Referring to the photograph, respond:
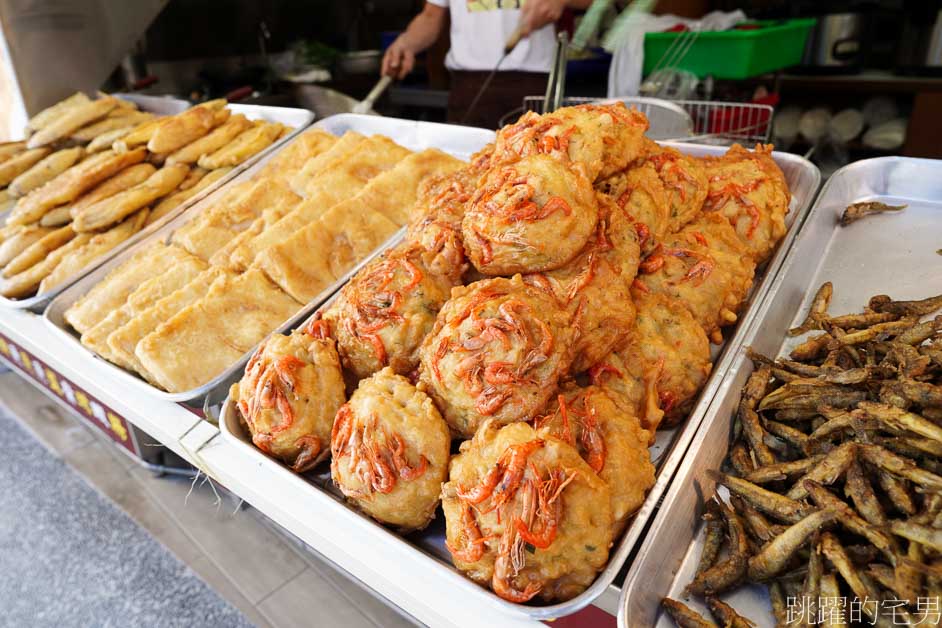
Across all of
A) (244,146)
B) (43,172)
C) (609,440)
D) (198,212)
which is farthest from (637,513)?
(43,172)

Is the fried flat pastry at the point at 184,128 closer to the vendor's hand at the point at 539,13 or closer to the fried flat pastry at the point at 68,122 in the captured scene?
the fried flat pastry at the point at 68,122

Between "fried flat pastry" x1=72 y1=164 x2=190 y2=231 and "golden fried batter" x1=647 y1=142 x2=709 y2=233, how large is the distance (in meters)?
2.94

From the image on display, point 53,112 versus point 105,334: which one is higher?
point 53,112

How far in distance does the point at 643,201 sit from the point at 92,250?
9.94 ft

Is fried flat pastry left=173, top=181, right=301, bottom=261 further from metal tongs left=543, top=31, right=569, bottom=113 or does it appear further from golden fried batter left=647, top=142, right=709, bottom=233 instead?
golden fried batter left=647, top=142, right=709, bottom=233

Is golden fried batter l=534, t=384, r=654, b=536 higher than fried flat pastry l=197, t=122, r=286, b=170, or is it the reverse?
fried flat pastry l=197, t=122, r=286, b=170

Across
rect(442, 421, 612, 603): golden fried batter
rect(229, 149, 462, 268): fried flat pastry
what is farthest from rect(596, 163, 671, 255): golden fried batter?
rect(229, 149, 462, 268): fried flat pastry

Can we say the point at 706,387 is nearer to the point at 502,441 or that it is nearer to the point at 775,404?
the point at 775,404

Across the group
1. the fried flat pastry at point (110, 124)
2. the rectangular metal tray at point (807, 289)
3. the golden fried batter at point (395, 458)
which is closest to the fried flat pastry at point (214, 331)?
the golden fried batter at point (395, 458)

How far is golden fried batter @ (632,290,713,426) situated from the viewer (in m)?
1.82

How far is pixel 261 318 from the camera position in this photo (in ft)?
8.64

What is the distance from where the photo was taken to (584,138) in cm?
204

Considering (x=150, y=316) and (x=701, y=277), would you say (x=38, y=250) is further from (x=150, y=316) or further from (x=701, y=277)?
(x=701, y=277)

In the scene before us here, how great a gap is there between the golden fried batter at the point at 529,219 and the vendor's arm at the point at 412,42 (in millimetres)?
3909
